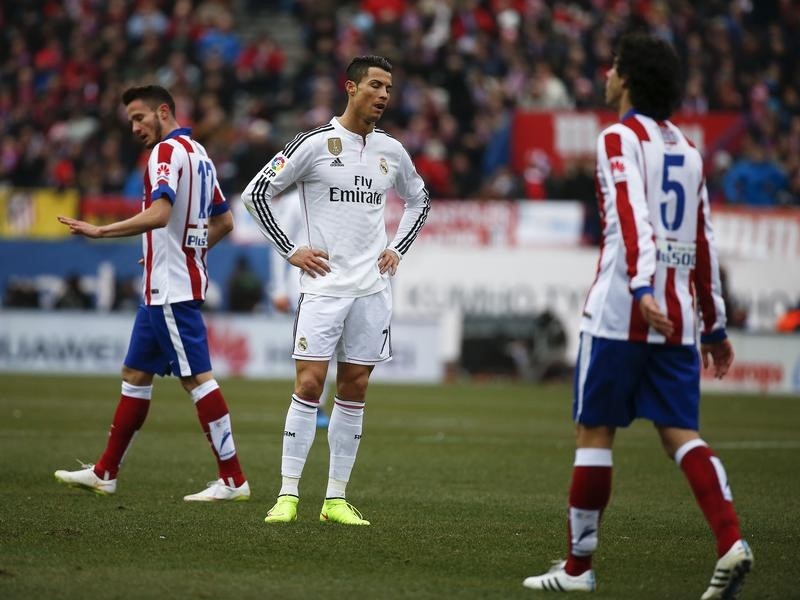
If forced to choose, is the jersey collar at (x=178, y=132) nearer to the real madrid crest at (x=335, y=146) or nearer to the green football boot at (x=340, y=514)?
the real madrid crest at (x=335, y=146)

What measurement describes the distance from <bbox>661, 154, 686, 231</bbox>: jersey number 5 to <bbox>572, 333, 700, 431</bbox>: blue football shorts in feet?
1.69

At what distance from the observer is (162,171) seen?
827 centimetres

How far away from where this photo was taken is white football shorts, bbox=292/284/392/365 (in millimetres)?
7520

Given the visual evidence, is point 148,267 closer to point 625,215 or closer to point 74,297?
point 625,215

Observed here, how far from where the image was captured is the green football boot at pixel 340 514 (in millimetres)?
7465

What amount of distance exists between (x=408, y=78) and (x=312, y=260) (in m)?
19.9

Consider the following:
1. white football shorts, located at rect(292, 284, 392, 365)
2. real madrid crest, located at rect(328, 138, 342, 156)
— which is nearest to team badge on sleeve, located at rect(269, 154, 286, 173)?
real madrid crest, located at rect(328, 138, 342, 156)

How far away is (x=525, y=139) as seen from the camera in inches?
982

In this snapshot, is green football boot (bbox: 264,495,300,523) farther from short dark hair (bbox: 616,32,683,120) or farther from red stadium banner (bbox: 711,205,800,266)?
red stadium banner (bbox: 711,205,800,266)

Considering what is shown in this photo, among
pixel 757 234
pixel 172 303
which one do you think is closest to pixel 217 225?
pixel 172 303

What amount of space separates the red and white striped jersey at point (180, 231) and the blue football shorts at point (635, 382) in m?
3.49

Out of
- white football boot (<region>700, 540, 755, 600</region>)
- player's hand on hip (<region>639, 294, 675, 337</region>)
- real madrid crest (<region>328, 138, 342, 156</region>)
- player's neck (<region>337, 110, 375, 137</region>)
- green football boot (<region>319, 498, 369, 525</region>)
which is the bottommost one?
green football boot (<region>319, 498, 369, 525</region>)

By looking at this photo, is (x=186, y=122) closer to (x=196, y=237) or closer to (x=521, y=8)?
(x=521, y=8)

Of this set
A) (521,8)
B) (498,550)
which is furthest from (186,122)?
(498,550)
